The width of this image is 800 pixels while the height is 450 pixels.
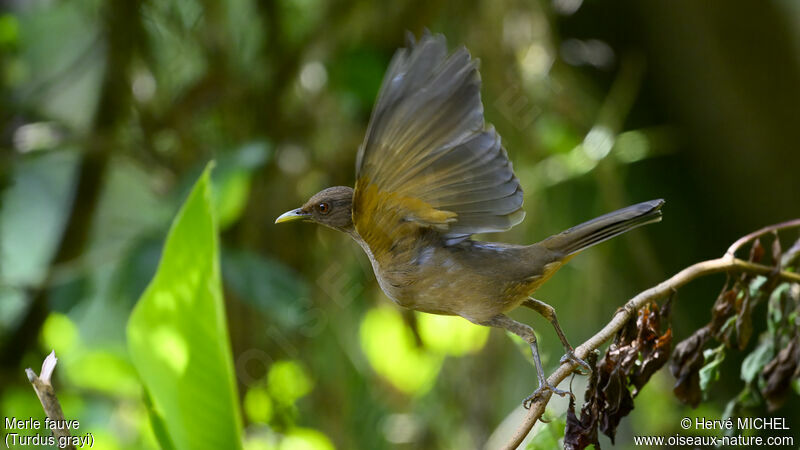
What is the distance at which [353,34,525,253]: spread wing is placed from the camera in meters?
0.87

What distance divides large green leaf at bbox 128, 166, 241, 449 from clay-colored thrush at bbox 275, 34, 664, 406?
17cm

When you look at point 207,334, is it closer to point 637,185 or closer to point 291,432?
point 291,432

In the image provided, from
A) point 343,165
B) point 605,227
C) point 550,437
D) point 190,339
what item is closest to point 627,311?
point 605,227

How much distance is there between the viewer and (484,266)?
1048 mm

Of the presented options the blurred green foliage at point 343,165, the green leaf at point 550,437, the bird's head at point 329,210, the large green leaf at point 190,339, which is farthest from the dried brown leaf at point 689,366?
the blurred green foliage at point 343,165

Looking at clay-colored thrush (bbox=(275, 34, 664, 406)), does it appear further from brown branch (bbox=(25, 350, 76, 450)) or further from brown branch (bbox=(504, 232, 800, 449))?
brown branch (bbox=(25, 350, 76, 450))

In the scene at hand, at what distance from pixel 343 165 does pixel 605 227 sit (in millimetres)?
1626

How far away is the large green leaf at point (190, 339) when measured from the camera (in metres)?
1.10

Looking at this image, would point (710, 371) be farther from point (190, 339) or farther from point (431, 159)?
point (190, 339)

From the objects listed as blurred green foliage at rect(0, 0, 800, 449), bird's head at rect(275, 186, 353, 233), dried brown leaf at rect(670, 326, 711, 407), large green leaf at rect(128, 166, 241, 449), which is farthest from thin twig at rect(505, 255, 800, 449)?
blurred green foliage at rect(0, 0, 800, 449)

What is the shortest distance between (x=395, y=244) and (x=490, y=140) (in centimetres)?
19

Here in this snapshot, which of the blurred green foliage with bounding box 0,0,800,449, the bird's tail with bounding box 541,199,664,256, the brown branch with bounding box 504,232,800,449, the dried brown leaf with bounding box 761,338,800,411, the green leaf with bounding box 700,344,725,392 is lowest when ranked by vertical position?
the dried brown leaf with bounding box 761,338,800,411

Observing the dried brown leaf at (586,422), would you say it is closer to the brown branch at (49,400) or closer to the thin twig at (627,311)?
the thin twig at (627,311)

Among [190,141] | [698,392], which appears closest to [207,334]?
[698,392]
